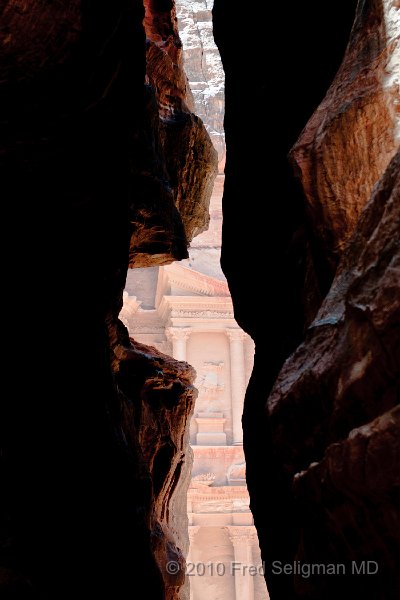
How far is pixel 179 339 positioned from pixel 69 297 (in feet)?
51.7

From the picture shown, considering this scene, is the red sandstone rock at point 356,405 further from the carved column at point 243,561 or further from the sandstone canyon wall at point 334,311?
the carved column at point 243,561

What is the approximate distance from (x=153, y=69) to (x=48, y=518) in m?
5.62

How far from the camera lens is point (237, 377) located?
21422mm

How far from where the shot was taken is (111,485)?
19.2ft

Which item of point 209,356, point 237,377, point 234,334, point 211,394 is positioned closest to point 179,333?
point 209,356

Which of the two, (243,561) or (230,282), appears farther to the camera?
(243,561)

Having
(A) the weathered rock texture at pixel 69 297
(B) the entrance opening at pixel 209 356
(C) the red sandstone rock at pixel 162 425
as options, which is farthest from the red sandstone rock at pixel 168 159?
(B) the entrance opening at pixel 209 356

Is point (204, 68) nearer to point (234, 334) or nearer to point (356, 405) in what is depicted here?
point (234, 334)

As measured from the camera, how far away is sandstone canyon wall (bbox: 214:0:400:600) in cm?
255

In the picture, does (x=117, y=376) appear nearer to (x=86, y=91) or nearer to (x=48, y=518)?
(x=48, y=518)

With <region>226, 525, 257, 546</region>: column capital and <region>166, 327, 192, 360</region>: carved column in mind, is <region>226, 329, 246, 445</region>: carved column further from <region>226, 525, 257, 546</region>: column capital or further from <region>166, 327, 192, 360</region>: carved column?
<region>226, 525, 257, 546</region>: column capital

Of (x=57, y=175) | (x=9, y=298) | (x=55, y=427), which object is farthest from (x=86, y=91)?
(x=55, y=427)

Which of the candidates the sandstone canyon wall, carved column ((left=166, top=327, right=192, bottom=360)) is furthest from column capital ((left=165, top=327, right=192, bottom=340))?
the sandstone canyon wall

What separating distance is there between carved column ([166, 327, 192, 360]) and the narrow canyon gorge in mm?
12778
